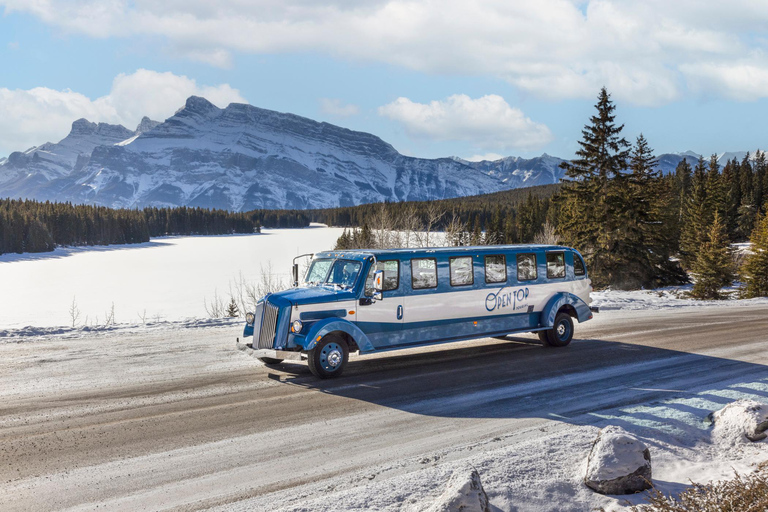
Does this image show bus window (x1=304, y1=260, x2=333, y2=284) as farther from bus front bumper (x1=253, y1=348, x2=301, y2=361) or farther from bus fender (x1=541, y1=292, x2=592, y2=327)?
bus fender (x1=541, y1=292, x2=592, y2=327)

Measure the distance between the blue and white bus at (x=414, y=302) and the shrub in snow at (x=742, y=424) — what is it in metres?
5.82

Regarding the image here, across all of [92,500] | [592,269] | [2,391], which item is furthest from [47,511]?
[592,269]

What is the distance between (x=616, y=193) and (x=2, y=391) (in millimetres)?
38713

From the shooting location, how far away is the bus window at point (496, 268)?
45.0ft

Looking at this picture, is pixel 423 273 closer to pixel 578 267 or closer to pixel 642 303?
pixel 578 267

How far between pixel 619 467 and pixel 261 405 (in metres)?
5.90

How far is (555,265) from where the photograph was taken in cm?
1490

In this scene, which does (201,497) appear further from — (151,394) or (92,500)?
(151,394)

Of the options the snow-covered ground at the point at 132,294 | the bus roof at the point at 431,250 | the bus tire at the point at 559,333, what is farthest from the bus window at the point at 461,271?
the snow-covered ground at the point at 132,294

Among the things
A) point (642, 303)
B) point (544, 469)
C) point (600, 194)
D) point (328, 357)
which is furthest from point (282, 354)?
point (600, 194)

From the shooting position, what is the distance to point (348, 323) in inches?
453

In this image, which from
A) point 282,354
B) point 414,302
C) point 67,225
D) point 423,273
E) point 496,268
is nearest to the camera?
point 282,354

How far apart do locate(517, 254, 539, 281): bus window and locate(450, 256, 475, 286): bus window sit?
1.52 m

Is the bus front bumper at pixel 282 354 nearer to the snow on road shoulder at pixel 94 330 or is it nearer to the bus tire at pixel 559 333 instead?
the bus tire at pixel 559 333
